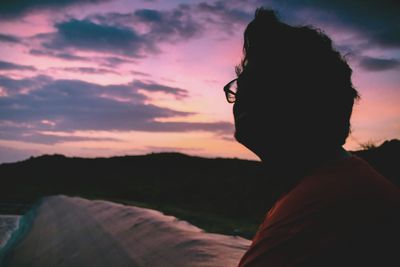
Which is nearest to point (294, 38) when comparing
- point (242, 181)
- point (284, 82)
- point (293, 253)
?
point (284, 82)

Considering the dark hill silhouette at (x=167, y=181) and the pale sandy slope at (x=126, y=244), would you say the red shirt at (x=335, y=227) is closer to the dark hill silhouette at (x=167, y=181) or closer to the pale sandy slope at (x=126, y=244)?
the pale sandy slope at (x=126, y=244)

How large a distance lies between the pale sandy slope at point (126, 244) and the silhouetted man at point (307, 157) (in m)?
1.39

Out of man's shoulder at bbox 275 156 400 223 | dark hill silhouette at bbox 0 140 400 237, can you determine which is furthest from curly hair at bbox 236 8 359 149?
dark hill silhouette at bbox 0 140 400 237

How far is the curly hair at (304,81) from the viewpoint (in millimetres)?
994

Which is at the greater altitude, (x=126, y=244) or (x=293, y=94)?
(x=293, y=94)

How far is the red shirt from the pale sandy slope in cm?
152

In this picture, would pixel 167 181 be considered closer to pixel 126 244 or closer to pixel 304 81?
pixel 126 244

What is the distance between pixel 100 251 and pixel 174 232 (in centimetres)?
85

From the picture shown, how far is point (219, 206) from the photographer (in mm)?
13180

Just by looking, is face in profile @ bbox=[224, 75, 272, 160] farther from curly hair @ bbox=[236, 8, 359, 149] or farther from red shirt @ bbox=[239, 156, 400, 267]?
red shirt @ bbox=[239, 156, 400, 267]

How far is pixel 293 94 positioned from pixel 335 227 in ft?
1.34

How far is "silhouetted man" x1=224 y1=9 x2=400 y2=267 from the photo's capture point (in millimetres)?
720

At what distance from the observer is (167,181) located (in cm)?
2089

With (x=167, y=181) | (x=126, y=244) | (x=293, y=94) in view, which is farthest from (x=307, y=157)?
(x=167, y=181)
